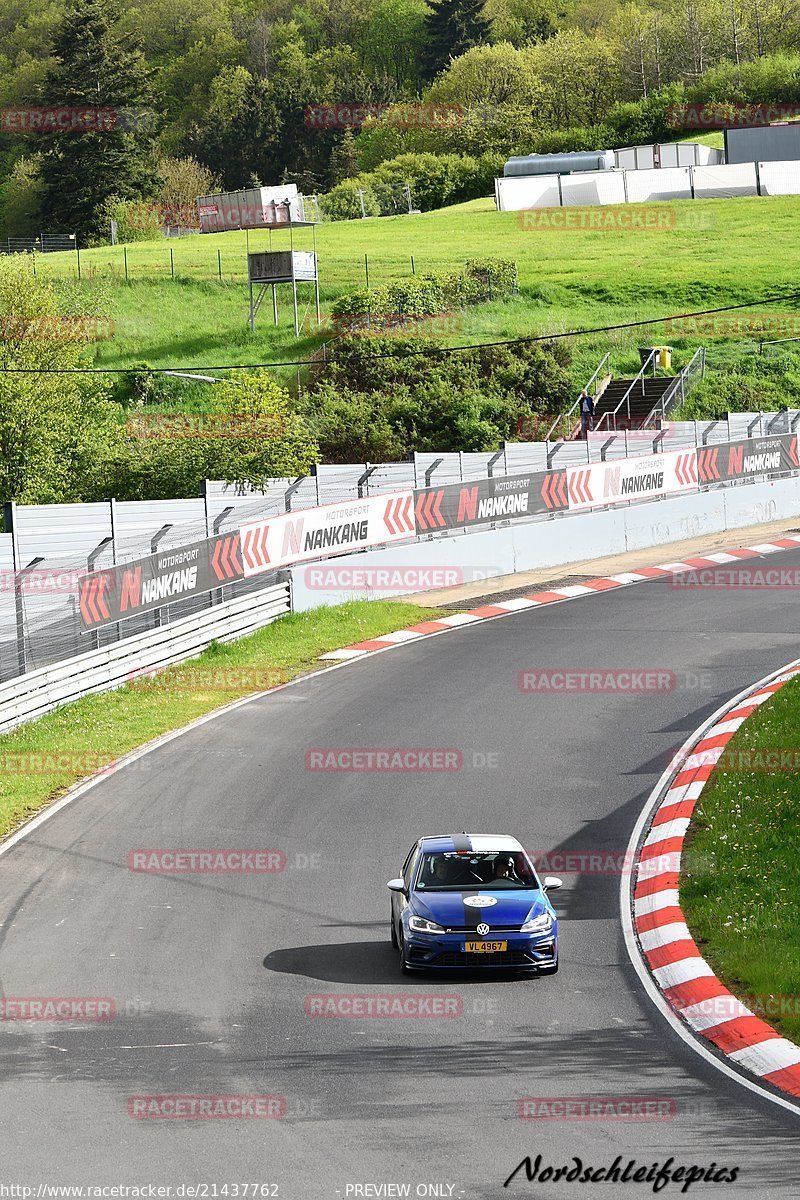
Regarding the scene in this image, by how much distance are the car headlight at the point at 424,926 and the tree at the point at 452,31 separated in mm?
155626

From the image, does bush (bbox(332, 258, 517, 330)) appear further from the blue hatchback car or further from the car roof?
the blue hatchback car

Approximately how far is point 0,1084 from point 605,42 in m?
148

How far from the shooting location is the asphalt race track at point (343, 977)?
8.59m

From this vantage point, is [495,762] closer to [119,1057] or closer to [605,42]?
[119,1057]

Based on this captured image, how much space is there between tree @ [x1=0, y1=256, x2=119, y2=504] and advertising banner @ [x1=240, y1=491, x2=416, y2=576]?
10473 mm

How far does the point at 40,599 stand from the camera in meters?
21.5

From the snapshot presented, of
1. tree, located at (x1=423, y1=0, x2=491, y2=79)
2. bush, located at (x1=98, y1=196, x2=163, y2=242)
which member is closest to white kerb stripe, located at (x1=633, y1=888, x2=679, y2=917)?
bush, located at (x1=98, y1=196, x2=163, y2=242)

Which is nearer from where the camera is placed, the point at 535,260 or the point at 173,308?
the point at 173,308

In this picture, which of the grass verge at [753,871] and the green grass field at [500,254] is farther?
the green grass field at [500,254]

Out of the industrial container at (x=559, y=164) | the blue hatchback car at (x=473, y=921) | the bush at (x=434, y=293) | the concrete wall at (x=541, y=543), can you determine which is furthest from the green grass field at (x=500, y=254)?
the blue hatchback car at (x=473, y=921)

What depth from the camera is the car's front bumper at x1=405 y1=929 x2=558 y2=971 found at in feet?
39.3

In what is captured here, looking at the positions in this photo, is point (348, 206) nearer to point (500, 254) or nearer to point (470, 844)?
point (500, 254)

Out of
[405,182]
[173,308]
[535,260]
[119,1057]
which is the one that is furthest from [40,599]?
[405,182]

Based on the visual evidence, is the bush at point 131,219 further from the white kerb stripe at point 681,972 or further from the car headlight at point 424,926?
the white kerb stripe at point 681,972
